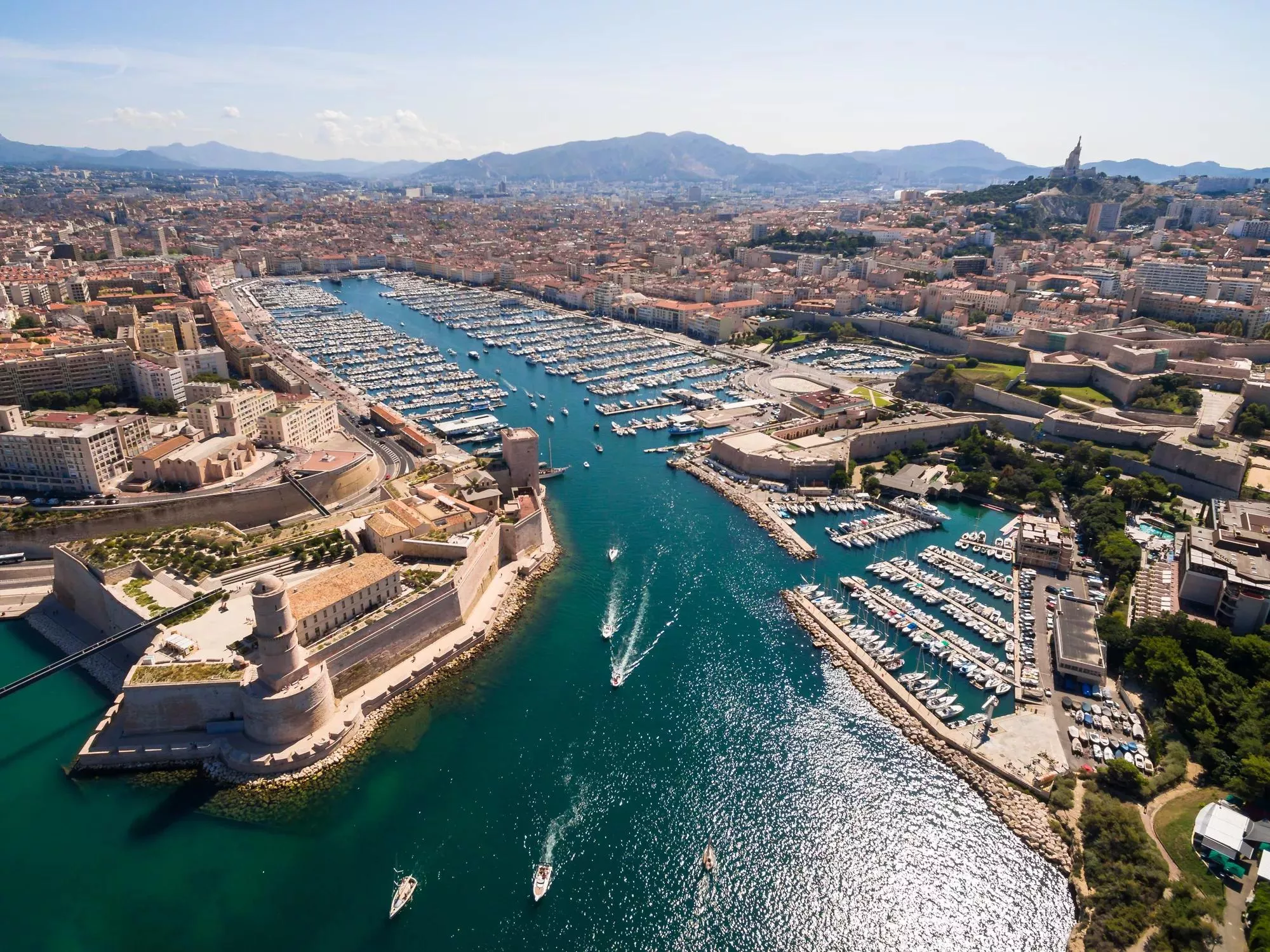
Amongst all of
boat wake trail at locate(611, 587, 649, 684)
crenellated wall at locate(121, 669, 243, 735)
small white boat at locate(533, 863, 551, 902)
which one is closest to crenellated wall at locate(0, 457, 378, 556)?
crenellated wall at locate(121, 669, 243, 735)

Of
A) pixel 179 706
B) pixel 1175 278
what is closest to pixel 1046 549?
pixel 179 706

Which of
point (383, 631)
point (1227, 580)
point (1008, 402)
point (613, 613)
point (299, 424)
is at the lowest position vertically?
point (613, 613)

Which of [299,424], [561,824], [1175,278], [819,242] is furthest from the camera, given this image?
[819,242]

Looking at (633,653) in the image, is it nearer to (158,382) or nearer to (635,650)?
(635,650)

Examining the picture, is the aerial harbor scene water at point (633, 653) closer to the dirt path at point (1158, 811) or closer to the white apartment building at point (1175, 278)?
the dirt path at point (1158, 811)

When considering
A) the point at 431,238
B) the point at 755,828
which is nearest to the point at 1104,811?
the point at 755,828

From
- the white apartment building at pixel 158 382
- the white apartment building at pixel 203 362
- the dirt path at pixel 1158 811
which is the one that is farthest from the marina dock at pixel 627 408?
the dirt path at pixel 1158 811

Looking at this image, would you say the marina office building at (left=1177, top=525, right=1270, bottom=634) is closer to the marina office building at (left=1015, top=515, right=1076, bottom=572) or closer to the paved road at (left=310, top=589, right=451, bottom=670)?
the marina office building at (left=1015, top=515, right=1076, bottom=572)
